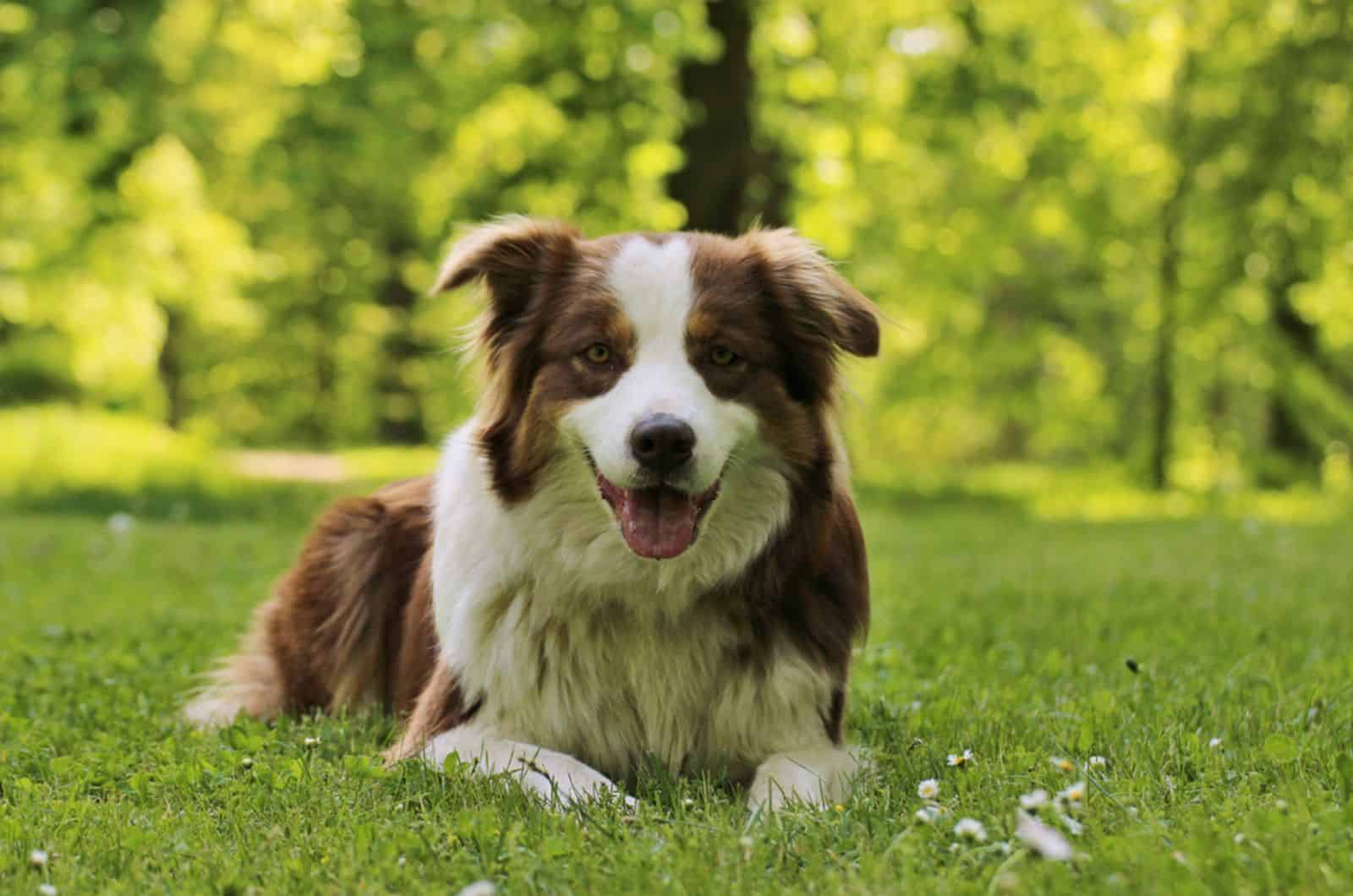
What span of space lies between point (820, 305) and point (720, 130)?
1083cm

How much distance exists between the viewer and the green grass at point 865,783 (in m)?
2.88

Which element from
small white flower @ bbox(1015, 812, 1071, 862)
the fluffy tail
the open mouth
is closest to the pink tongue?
the open mouth

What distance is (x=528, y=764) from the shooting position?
3703mm

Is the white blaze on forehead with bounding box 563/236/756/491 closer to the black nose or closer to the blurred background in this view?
the black nose

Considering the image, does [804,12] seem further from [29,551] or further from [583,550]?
[583,550]

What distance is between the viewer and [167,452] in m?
17.5

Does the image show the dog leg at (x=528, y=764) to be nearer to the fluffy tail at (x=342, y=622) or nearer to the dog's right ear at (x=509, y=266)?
the fluffy tail at (x=342, y=622)

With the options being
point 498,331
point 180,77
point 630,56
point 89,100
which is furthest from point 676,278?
point 180,77

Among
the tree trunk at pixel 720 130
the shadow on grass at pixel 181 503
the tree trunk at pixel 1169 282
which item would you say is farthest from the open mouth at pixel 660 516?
the tree trunk at pixel 1169 282

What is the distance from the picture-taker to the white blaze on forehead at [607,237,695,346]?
12.9ft

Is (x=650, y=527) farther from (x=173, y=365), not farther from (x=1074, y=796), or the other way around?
(x=173, y=365)

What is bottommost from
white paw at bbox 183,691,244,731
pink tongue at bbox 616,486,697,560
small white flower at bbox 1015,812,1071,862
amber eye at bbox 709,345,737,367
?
white paw at bbox 183,691,244,731

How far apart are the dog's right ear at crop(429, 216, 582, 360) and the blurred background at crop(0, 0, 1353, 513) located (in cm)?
24

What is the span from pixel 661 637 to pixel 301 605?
1.85m
